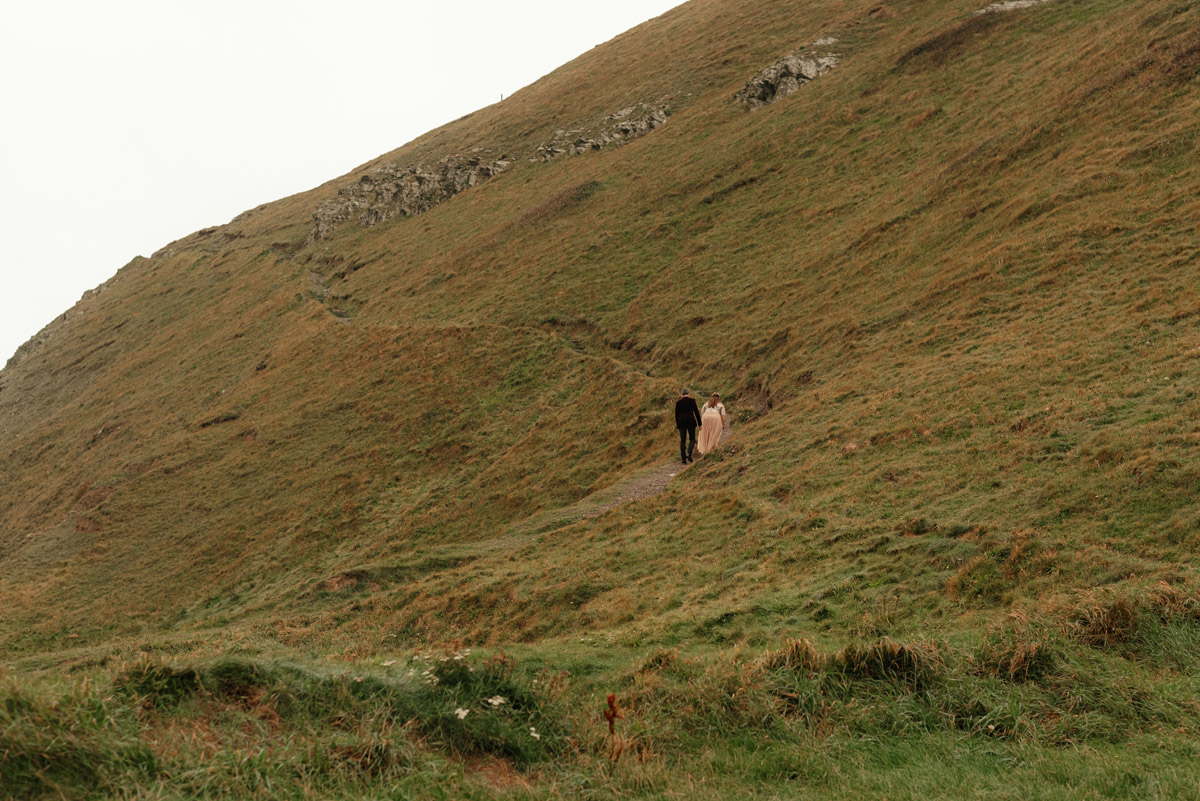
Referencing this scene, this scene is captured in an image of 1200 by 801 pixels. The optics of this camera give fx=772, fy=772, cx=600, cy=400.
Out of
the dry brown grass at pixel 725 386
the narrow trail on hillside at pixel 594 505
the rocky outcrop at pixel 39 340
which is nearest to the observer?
the dry brown grass at pixel 725 386

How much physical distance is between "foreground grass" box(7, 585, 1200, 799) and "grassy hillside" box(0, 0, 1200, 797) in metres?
0.04

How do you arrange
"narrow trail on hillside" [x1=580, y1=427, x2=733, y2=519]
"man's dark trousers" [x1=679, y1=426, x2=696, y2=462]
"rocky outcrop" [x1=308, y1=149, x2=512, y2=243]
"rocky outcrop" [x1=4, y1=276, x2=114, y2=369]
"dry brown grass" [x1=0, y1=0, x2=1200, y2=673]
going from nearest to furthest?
1. "dry brown grass" [x1=0, y1=0, x2=1200, y2=673]
2. "narrow trail on hillside" [x1=580, y1=427, x2=733, y2=519]
3. "man's dark trousers" [x1=679, y1=426, x2=696, y2=462]
4. "rocky outcrop" [x1=308, y1=149, x2=512, y2=243]
5. "rocky outcrop" [x1=4, y1=276, x2=114, y2=369]

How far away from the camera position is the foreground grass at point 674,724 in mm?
5922

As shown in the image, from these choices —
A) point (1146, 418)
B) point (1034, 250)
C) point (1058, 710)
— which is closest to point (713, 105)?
point (1034, 250)

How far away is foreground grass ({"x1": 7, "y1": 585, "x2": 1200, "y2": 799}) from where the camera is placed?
19.4 ft

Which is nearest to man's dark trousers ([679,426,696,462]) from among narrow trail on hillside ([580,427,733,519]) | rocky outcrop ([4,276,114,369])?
narrow trail on hillside ([580,427,733,519])

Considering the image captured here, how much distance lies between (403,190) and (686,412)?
66545 millimetres

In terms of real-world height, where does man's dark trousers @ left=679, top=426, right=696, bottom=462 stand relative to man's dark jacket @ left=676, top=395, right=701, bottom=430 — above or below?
below

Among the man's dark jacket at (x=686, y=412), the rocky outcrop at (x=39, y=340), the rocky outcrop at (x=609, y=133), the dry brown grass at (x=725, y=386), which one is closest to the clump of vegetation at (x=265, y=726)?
the dry brown grass at (x=725, y=386)

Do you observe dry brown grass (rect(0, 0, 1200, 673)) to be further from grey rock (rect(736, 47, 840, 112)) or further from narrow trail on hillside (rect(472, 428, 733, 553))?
grey rock (rect(736, 47, 840, 112))

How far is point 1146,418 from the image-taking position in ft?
47.8

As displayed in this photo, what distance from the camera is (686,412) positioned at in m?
24.9

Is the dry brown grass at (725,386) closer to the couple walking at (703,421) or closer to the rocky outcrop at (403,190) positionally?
the couple walking at (703,421)

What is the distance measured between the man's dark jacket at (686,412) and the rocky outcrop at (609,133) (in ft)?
168
